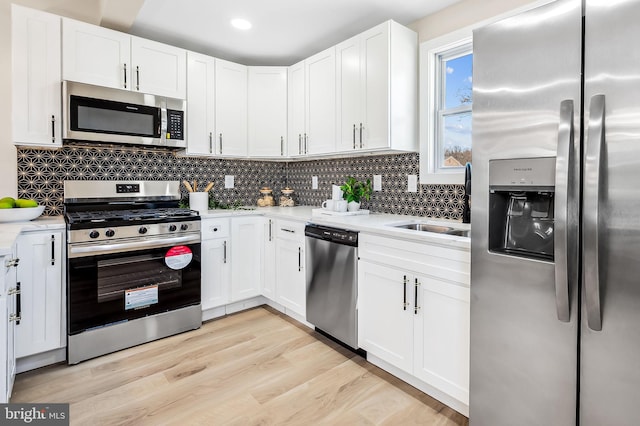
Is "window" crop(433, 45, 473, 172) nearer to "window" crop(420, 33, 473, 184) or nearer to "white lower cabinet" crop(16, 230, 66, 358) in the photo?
"window" crop(420, 33, 473, 184)

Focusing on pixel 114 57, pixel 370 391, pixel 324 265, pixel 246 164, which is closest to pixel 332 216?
pixel 324 265

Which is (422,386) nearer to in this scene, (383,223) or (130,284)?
(383,223)

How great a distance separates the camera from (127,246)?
8.38 feet

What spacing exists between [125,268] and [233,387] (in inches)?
46.4

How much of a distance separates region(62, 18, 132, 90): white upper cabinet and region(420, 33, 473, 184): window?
2.31 m

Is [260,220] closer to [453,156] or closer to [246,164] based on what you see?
[246,164]

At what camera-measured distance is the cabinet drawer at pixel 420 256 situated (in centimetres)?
177

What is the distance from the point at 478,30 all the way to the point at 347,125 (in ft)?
4.77

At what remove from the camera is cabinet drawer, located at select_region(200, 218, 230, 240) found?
9.82 feet

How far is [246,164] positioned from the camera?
3.92 meters

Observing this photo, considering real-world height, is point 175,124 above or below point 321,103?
below

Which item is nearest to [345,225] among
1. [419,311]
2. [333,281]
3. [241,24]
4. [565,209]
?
[333,281]

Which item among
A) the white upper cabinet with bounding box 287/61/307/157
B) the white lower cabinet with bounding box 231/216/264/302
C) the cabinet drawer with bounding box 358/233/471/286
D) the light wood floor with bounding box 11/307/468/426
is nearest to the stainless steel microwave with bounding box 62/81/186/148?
the white lower cabinet with bounding box 231/216/264/302

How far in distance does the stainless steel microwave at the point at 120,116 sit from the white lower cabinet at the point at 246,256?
88cm
